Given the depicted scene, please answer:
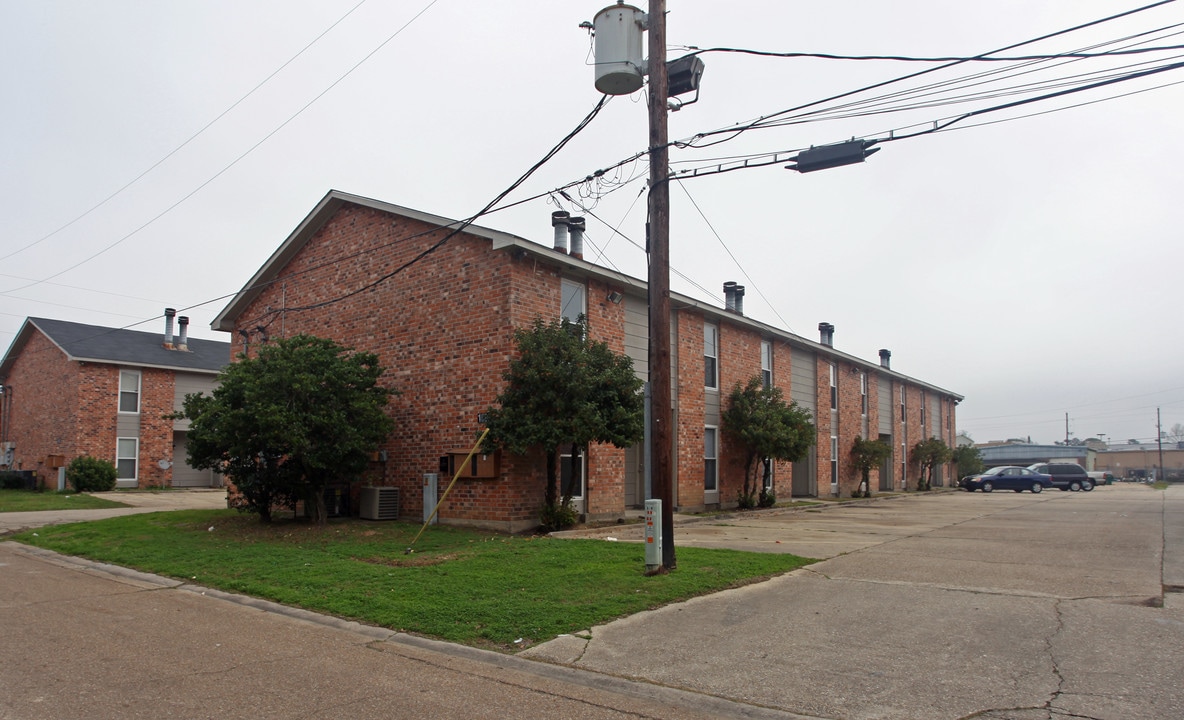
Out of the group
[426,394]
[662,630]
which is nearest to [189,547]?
[426,394]

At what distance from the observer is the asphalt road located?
5.56 m

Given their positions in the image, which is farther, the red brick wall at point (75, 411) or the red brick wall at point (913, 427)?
the red brick wall at point (913, 427)

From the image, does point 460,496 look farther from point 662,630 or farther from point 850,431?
point 850,431

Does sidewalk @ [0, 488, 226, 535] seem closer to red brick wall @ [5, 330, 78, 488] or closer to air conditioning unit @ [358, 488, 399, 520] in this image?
red brick wall @ [5, 330, 78, 488]

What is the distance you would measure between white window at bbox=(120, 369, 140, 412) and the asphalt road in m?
21.8

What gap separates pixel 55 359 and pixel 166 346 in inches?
175

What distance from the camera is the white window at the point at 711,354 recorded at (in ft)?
73.6

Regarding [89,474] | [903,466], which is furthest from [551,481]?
[903,466]

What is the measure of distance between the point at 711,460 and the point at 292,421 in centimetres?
1175

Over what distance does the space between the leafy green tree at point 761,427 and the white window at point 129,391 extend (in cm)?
2238

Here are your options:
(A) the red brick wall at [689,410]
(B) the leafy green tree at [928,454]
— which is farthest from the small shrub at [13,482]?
(B) the leafy green tree at [928,454]

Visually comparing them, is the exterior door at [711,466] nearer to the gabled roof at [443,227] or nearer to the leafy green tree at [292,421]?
the gabled roof at [443,227]

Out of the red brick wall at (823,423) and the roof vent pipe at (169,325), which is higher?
the roof vent pipe at (169,325)

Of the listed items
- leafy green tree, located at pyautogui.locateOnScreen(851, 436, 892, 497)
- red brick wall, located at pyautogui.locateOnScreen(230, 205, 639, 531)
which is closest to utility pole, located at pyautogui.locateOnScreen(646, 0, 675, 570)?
red brick wall, located at pyautogui.locateOnScreen(230, 205, 639, 531)
